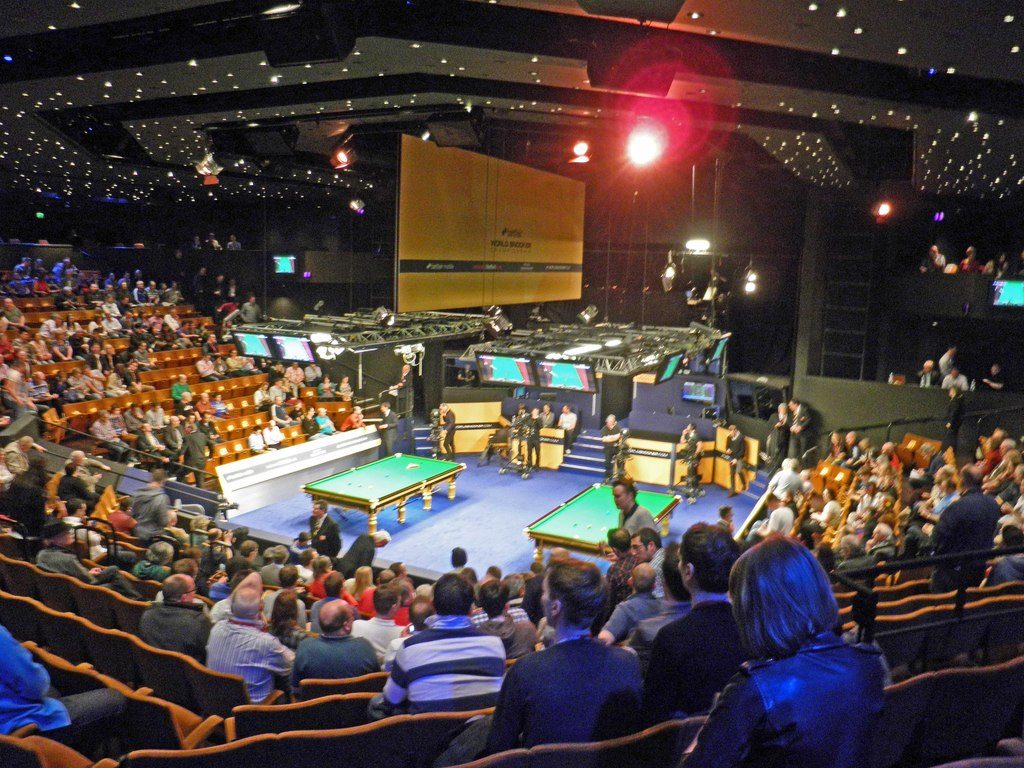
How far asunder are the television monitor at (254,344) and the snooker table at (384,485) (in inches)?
84.2

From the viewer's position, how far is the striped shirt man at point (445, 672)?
10.3 feet

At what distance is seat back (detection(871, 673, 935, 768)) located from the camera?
305 centimetres

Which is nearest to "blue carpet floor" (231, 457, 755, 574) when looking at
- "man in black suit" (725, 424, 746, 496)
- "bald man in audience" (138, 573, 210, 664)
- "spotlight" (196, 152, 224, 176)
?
"man in black suit" (725, 424, 746, 496)

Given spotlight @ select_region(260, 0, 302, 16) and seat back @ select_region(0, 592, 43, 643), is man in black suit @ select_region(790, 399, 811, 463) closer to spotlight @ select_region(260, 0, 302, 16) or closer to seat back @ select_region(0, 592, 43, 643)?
spotlight @ select_region(260, 0, 302, 16)

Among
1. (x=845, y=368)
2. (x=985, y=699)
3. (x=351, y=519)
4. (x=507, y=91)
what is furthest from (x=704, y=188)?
(x=985, y=699)

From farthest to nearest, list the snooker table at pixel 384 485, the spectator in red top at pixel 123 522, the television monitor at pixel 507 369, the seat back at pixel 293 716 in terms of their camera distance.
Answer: the snooker table at pixel 384 485
the television monitor at pixel 507 369
the spectator in red top at pixel 123 522
the seat back at pixel 293 716

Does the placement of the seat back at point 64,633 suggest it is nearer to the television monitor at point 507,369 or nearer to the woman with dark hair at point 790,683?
the woman with dark hair at point 790,683

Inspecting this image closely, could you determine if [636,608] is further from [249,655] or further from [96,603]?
[96,603]

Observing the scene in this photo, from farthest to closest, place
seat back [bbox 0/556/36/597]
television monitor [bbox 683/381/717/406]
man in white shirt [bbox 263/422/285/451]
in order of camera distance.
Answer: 1. television monitor [bbox 683/381/717/406]
2. man in white shirt [bbox 263/422/285/451]
3. seat back [bbox 0/556/36/597]

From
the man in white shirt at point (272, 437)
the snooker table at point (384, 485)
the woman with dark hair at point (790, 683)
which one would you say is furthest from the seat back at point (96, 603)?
the man in white shirt at point (272, 437)

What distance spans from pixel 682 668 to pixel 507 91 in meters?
9.02

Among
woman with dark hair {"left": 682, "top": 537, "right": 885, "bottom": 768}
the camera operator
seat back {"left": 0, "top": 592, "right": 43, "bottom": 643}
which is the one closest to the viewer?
woman with dark hair {"left": 682, "top": 537, "right": 885, "bottom": 768}

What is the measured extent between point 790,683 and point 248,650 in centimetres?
335

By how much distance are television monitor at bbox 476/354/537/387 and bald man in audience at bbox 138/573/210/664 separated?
18.8 feet
